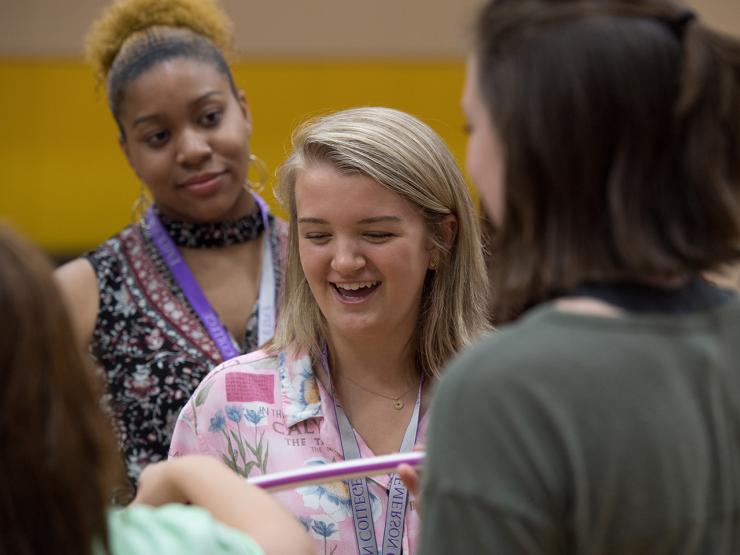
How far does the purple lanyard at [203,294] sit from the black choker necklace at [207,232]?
0.02m

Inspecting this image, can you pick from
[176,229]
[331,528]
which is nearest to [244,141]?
[176,229]

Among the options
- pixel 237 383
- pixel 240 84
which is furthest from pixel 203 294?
pixel 240 84

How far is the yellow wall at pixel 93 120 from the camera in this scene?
22.7ft

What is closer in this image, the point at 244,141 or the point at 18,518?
the point at 18,518

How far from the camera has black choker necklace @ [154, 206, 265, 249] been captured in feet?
10.6

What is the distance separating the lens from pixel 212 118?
321 centimetres

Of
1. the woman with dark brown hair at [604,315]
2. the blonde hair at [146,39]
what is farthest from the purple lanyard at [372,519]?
the blonde hair at [146,39]

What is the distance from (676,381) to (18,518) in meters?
0.72

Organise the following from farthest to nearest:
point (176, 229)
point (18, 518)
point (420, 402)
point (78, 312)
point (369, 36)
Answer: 1. point (369, 36)
2. point (176, 229)
3. point (78, 312)
4. point (420, 402)
5. point (18, 518)

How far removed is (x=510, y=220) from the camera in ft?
4.11

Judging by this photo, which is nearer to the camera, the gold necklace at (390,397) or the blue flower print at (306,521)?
the blue flower print at (306,521)

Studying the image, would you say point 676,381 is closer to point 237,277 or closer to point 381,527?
point 381,527

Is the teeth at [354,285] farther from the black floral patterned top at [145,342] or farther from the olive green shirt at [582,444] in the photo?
the olive green shirt at [582,444]

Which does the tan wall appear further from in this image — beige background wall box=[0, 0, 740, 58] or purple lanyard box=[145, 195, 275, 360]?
purple lanyard box=[145, 195, 275, 360]
